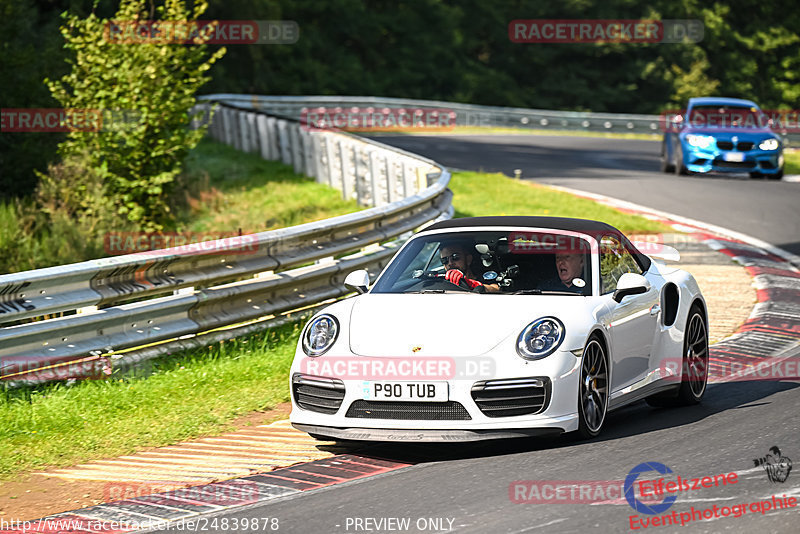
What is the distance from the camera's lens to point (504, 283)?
310 inches

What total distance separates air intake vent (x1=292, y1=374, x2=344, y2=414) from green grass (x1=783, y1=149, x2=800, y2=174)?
23797 mm

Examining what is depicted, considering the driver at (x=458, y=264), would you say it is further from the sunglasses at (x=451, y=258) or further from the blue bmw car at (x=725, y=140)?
the blue bmw car at (x=725, y=140)

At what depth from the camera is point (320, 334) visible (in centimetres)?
743

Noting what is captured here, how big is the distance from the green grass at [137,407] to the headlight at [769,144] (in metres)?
17.8

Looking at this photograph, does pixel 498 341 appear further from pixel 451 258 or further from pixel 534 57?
pixel 534 57

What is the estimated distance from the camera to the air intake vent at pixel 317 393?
23.2 ft

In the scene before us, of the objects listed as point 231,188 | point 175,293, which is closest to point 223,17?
point 231,188

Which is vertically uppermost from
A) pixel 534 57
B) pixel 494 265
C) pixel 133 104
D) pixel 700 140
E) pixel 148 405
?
pixel 534 57

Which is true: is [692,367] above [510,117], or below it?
above

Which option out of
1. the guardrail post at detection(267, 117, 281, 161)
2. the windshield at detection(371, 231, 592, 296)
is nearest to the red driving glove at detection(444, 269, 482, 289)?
the windshield at detection(371, 231, 592, 296)

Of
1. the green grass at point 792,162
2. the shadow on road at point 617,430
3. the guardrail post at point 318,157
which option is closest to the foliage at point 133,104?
the guardrail post at point 318,157

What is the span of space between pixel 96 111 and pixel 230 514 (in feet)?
46.3

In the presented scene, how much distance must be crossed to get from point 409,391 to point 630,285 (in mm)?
1639

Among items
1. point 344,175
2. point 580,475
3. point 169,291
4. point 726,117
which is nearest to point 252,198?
point 344,175
